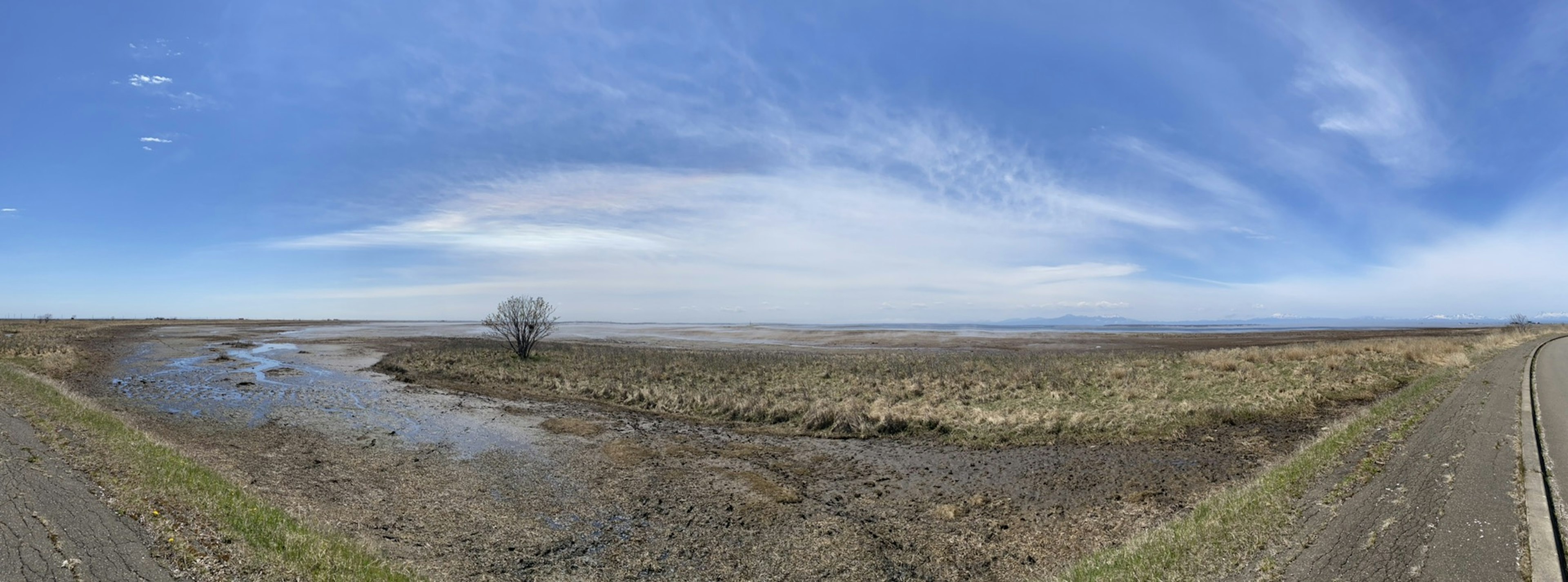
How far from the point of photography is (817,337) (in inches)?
2977

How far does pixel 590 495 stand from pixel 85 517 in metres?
6.09

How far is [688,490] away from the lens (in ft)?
36.9

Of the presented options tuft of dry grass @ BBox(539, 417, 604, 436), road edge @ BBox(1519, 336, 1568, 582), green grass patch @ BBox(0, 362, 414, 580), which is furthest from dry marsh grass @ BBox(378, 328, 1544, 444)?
green grass patch @ BBox(0, 362, 414, 580)

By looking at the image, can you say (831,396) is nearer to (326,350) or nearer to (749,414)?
(749,414)

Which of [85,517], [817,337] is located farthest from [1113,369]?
[817,337]

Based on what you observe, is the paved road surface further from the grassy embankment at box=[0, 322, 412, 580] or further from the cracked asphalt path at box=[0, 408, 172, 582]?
the cracked asphalt path at box=[0, 408, 172, 582]

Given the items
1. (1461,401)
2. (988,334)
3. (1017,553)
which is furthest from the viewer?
(988,334)

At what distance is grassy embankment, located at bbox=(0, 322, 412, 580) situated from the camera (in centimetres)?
605

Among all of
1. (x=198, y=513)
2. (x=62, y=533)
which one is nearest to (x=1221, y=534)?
(x=198, y=513)

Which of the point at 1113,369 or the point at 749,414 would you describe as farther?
the point at 1113,369

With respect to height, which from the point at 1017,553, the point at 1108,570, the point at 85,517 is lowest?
the point at 1017,553

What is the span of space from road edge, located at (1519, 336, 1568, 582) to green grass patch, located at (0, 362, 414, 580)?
1058 centimetres

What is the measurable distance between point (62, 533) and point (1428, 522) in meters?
13.5

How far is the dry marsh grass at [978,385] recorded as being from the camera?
1593cm
